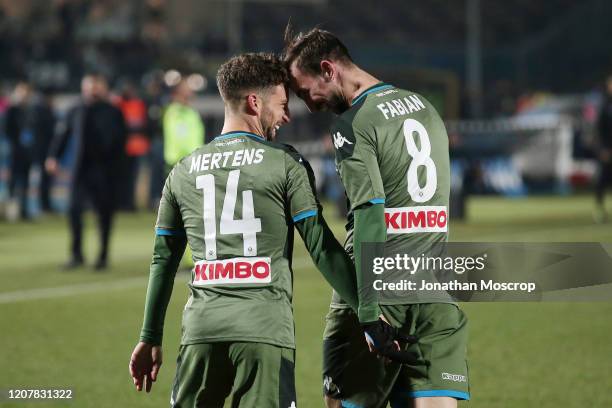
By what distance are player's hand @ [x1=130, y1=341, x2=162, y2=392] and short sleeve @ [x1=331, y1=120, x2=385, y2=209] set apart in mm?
900

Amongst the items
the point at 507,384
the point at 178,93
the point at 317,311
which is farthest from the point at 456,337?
the point at 178,93

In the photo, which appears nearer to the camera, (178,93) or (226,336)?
(226,336)

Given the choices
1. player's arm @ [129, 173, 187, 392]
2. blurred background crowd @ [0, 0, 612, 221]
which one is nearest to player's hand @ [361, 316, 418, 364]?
player's arm @ [129, 173, 187, 392]

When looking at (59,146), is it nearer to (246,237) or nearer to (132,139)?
(132,139)

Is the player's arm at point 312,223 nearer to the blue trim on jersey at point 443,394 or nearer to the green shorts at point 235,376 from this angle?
the green shorts at point 235,376

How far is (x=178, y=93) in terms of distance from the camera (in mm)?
12758

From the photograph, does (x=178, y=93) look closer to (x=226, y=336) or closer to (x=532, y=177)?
(x=226, y=336)

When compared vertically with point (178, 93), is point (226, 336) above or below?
below

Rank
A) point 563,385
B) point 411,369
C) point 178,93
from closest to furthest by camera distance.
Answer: point 411,369 → point 563,385 → point 178,93

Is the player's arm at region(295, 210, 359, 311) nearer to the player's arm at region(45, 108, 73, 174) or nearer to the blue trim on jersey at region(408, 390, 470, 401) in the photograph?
the blue trim on jersey at region(408, 390, 470, 401)

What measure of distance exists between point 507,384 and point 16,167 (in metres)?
15.3

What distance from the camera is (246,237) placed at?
12.5ft

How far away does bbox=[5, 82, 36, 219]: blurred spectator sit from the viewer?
813 inches

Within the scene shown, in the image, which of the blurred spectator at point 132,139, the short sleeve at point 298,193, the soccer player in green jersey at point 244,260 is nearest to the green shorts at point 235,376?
the soccer player in green jersey at point 244,260
